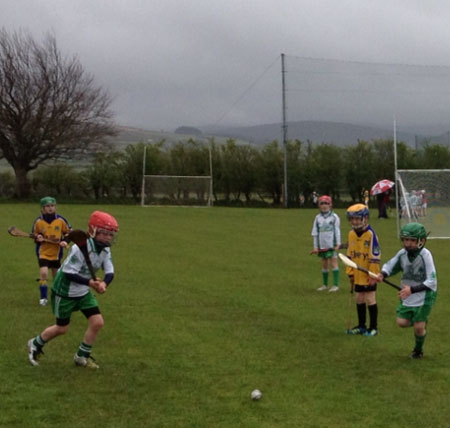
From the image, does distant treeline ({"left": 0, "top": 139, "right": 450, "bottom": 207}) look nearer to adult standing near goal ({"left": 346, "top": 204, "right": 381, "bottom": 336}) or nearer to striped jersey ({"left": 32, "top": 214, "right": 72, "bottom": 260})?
striped jersey ({"left": 32, "top": 214, "right": 72, "bottom": 260})

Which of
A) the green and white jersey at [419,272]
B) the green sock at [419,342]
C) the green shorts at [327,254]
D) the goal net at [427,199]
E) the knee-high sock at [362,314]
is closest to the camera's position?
the green and white jersey at [419,272]

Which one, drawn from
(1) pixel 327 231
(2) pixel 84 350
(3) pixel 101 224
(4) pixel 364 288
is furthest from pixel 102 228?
(1) pixel 327 231

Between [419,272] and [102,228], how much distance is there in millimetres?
3782

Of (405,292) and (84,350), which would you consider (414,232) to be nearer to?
→ (405,292)

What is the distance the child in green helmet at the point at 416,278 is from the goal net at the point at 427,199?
22.0 meters

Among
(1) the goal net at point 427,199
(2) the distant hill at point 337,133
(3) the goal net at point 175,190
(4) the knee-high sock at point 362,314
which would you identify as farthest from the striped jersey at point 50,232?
(2) the distant hill at point 337,133

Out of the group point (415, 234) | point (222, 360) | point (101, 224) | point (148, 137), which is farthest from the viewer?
point (148, 137)

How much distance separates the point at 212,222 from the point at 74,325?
85.6 ft

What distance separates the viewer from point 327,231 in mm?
15609

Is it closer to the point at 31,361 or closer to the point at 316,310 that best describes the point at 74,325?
the point at 31,361

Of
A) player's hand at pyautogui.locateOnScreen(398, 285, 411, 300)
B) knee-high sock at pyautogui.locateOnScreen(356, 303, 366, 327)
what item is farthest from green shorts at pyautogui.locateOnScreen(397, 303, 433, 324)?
knee-high sock at pyautogui.locateOnScreen(356, 303, 366, 327)

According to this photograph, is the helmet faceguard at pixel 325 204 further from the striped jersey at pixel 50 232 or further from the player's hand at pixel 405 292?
the player's hand at pixel 405 292

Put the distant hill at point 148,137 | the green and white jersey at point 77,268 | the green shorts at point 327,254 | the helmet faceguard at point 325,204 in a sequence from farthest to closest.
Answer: the distant hill at point 148,137 → the green shorts at point 327,254 → the helmet faceguard at point 325,204 → the green and white jersey at point 77,268

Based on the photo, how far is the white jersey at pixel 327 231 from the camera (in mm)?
15531
